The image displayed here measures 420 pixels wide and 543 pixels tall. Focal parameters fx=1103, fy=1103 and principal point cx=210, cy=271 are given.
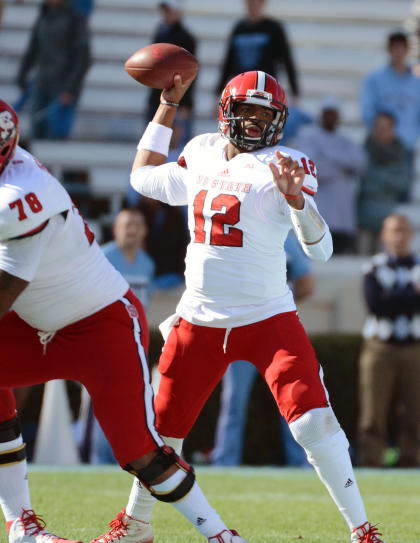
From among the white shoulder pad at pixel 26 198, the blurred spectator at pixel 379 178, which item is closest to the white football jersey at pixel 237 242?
the white shoulder pad at pixel 26 198

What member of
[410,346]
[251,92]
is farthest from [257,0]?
[251,92]

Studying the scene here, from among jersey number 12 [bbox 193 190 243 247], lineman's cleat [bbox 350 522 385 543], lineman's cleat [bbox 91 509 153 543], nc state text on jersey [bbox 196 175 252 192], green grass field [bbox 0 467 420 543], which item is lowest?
green grass field [bbox 0 467 420 543]

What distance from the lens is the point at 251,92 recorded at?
4422 mm

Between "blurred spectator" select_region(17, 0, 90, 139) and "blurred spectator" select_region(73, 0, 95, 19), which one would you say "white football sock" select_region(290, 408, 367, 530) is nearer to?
"blurred spectator" select_region(17, 0, 90, 139)

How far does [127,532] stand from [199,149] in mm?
1560

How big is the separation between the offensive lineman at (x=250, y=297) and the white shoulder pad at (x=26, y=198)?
70cm

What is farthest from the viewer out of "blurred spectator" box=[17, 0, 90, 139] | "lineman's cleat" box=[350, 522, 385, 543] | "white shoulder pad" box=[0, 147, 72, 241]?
"blurred spectator" box=[17, 0, 90, 139]

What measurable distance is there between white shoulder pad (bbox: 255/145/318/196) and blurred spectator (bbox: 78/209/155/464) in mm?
3392

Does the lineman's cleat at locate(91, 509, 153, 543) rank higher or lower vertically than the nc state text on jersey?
lower

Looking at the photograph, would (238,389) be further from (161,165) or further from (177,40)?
(177,40)

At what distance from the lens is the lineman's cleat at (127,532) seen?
170 inches

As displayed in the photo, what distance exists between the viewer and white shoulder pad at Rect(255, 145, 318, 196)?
4262mm

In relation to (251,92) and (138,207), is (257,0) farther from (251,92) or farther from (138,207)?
(251,92)

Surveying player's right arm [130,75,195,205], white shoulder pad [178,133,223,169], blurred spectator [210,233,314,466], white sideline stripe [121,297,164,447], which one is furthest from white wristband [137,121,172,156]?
blurred spectator [210,233,314,466]
